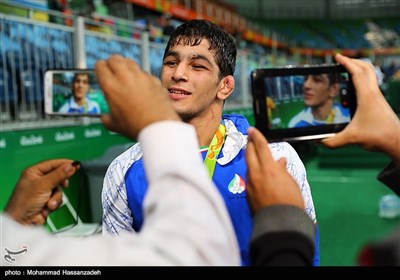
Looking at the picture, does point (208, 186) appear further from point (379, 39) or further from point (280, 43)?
point (379, 39)

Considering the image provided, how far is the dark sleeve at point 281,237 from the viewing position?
0.67 m

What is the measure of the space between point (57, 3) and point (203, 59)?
5.87m

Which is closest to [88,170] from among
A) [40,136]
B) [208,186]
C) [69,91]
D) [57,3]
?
[40,136]

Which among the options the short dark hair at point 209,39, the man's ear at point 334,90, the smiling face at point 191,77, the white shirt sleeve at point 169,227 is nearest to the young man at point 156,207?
the white shirt sleeve at point 169,227

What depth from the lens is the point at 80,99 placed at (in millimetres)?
1362

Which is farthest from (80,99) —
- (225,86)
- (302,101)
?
(302,101)

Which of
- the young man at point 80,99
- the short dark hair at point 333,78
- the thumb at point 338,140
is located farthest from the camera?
the young man at point 80,99

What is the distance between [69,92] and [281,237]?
36.8 inches

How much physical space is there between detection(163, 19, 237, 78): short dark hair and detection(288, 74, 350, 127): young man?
22.9 inches

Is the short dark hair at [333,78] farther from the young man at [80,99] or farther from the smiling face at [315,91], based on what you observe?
the young man at [80,99]

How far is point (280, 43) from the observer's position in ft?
85.1

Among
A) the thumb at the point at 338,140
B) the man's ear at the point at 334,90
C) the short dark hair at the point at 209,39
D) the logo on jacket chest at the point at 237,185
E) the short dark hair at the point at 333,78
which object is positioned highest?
the short dark hair at the point at 209,39

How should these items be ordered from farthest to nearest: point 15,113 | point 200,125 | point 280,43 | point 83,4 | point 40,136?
point 280,43 < point 83,4 < point 15,113 < point 40,136 < point 200,125

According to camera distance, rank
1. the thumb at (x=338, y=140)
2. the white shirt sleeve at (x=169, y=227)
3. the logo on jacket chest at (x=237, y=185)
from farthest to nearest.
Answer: the logo on jacket chest at (x=237, y=185) → the thumb at (x=338, y=140) → the white shirt sleeve at (x=169, y=227)
